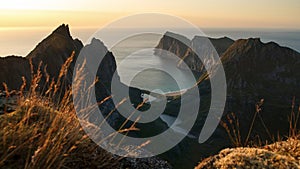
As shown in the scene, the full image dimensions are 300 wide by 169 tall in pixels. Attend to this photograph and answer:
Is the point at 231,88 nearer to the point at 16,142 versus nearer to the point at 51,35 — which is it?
the point at 51,35

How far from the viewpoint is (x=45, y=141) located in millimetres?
5484

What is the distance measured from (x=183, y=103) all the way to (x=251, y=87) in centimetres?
4484

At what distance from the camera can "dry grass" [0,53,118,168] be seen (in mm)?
5199

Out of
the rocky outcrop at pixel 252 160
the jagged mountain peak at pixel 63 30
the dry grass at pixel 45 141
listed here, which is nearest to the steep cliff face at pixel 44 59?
the jagged mountain peak at pixel 63 30

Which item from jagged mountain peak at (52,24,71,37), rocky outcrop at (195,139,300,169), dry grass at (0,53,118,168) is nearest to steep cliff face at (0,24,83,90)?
jagged mountain peak at (52,24,71,37)

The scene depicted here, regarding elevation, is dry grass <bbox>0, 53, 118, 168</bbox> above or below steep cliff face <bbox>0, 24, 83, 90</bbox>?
above

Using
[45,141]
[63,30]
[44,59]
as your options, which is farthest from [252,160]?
[63,30]

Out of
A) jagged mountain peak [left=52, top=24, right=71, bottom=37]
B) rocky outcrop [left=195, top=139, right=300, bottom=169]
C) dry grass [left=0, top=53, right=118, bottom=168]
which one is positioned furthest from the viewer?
jagged mountain peak [left=52, top=24, right=71, bottom=37]

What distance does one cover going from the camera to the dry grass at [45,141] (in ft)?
17.1

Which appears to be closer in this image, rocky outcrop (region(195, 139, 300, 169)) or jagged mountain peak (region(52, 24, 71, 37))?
rocky outcrop (region(195, 139, 300, 169))

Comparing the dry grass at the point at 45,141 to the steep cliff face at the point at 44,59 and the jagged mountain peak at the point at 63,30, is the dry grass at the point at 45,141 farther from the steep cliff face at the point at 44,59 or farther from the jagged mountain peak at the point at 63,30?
the jagged mountain peak at the point at 63,30

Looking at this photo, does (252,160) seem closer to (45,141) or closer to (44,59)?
(45,141)

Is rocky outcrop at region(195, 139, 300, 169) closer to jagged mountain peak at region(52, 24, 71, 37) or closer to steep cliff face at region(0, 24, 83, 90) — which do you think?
steep cliff face at region(0, 24, 83, 90)

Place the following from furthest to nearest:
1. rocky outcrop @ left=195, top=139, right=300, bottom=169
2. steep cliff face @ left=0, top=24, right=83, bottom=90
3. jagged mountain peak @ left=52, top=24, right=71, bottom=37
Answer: jagged mountain peak @ left=52, top=24, right=71, bottom=37 < steep cliff face @ left=0, top=24, right=83, bottom=90 < rocky outcrop @ left=195, top=139, right=300, bottom=169
